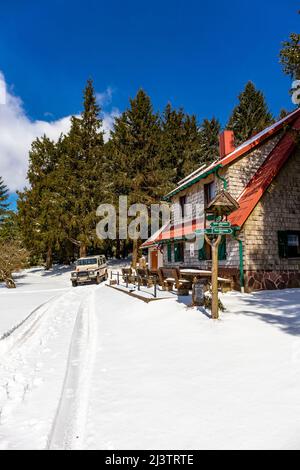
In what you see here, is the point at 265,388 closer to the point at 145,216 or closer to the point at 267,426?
the point at 267,426

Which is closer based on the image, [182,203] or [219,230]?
[219,230]

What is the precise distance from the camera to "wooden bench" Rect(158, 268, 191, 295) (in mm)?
11955

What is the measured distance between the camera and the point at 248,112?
42.2 metres

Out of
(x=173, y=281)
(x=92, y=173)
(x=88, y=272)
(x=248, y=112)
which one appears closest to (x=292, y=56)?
(x=173, y=281)

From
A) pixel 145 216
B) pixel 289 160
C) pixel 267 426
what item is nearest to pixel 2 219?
pixel 145 216

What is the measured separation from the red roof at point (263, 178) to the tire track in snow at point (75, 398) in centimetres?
972

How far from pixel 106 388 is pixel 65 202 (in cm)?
3118

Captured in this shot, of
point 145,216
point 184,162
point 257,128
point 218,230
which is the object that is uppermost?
point 257,128

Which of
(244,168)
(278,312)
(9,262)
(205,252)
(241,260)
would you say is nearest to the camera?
(278,312)

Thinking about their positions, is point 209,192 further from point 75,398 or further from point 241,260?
point 75,398

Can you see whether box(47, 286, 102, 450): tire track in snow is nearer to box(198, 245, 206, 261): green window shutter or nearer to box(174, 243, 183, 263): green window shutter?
box(198, 245, 206, 261): green window shutter

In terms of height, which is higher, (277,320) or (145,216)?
(145,216)

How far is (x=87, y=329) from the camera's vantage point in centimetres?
792

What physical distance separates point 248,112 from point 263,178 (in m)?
31.8
